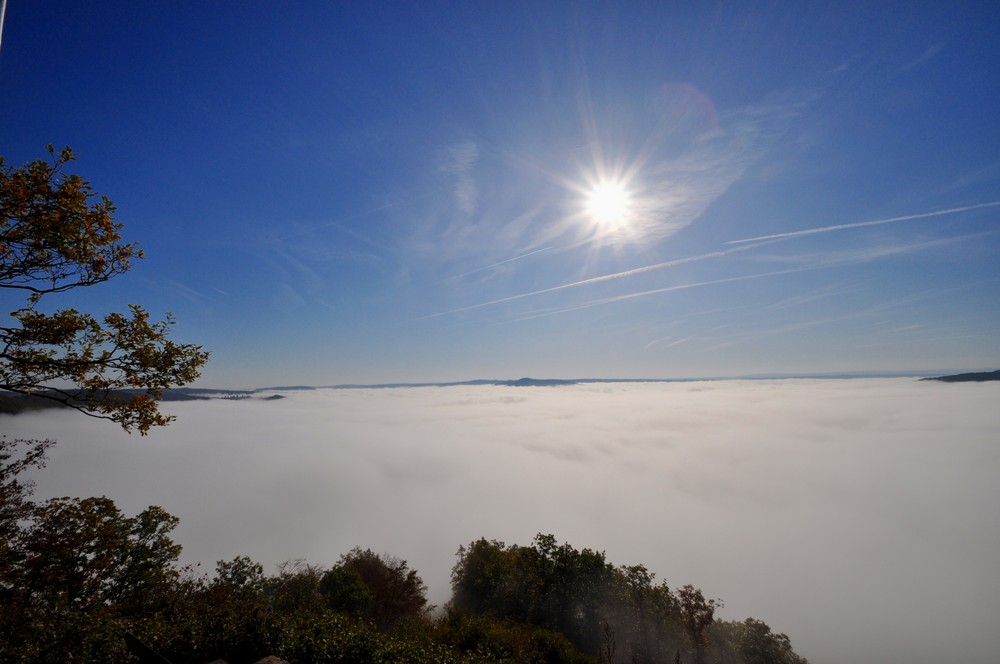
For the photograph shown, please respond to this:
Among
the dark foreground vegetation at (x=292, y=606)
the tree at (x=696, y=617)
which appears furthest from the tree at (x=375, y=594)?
the tree at (x=696, y=617)

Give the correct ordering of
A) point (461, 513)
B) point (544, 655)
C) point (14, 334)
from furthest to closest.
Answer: point (461, 513) < point (544, 655) < point (14, 334)

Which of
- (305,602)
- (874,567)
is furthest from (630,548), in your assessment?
(305,602)

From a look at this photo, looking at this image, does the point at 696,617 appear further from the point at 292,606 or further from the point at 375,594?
the point at 292,606

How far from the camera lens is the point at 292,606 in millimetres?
33156

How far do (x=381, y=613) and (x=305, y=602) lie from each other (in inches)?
433

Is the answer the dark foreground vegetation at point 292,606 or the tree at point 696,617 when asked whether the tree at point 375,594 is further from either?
the tree at point 696,617

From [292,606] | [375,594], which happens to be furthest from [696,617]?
[292,606]

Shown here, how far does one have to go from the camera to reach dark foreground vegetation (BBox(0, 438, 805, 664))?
48.5 ft

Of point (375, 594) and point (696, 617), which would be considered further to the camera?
point (696, 617)

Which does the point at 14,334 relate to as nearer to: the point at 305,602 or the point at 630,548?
the point at 305,602

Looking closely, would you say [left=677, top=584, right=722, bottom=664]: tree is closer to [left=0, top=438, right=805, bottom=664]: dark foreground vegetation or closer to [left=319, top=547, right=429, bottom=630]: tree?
[left=0, top=438, right=805, bottom=664]: dark foreground vegetation

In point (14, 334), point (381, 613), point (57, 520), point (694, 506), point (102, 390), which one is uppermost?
point (14, 334)

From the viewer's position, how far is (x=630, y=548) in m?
137

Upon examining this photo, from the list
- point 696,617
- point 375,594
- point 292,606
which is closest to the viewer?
point 292,606
